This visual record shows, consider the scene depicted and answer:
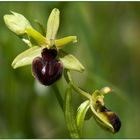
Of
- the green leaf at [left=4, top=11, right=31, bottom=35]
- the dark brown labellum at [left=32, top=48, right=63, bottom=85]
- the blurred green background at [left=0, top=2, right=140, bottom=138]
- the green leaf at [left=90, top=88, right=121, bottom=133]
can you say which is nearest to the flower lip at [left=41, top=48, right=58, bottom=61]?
the dark brown labellum at [left=32, top=48, right=63, bottom=85]

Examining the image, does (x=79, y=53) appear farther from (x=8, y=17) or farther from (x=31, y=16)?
(x=8, y=17)

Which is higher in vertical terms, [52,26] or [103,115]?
[52,26]

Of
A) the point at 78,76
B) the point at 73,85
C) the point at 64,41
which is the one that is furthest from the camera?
the point at 78,76

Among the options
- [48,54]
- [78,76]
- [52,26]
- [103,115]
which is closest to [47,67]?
[48,54]

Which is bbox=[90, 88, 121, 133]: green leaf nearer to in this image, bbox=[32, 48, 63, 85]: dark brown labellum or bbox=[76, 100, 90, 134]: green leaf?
bbox=[76, 100, 90, 134]: green leaf

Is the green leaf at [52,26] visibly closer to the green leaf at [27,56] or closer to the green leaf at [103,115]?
the green leaf at [27,56]

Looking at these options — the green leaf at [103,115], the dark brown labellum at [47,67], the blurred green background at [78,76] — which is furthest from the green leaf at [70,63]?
the blurred green background at [78,76]

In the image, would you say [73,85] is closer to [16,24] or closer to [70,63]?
[70,63]
